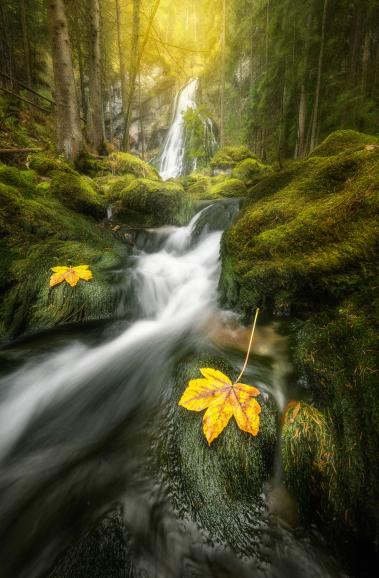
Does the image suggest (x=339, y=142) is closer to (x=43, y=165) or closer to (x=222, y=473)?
(x=222, y=473)

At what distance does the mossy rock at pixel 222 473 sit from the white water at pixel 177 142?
2269cm

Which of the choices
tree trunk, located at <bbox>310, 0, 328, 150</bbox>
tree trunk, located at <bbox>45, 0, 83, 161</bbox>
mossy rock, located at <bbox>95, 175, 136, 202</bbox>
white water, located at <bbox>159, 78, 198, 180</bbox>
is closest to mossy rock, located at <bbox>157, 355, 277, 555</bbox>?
mossy rock, located at <bbox>95, 175, 136, 202</bbox>

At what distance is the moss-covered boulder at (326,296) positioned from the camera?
124cm

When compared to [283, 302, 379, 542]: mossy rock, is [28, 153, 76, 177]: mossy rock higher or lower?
higher

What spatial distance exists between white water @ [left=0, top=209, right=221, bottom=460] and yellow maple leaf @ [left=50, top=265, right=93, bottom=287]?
2.59ft

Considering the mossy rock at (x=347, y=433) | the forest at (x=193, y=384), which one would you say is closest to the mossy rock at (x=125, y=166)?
the forest at (x=193, y=384)

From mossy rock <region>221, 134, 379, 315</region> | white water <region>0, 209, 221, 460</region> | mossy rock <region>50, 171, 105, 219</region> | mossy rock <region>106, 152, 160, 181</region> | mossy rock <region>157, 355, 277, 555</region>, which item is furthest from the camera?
mossy rock <region>106, 152, 160, 181</region>

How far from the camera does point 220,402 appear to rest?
158 centimetres

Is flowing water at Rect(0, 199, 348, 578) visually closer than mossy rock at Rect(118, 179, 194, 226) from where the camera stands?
Yes

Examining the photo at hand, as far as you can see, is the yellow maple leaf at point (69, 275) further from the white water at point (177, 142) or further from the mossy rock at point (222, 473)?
the white water at point (177, 142)

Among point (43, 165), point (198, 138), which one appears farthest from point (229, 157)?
point (43, 165)

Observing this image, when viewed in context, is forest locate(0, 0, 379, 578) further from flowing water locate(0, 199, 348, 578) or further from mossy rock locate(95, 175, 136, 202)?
mossy rock locate(95, 175, 136, 202)

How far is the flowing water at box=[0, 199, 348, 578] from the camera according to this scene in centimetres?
124

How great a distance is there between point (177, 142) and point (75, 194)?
25340 mm
